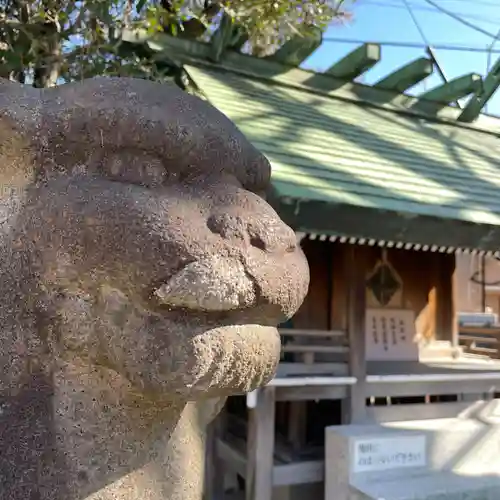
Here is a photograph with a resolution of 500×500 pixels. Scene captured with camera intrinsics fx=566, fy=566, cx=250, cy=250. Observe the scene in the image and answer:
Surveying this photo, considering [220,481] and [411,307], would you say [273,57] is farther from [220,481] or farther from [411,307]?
[220,481]

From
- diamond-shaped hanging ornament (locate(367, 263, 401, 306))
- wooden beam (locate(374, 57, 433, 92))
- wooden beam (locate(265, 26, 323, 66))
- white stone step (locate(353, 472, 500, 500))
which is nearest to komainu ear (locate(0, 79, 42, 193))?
white stone step (locate(353, 472, 500, 500))

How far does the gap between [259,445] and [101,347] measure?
12.0 feet

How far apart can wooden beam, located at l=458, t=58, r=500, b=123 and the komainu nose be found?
7331 millimetres

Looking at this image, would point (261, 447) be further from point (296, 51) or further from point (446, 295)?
point (296, 51)

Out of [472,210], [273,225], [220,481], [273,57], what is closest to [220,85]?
[273,57]

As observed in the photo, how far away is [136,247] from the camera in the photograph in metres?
0.97

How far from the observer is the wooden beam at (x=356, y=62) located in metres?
6.49

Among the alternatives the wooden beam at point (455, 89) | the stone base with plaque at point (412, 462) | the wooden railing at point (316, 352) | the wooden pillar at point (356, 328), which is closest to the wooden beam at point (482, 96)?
the wooden beam at point (455, 89)

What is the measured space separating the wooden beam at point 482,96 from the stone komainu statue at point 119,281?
7.38 m

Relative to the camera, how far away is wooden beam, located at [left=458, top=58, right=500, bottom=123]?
24.6ft

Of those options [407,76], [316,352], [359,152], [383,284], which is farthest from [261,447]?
[407,76]

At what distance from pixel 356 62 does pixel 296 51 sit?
2.50ft

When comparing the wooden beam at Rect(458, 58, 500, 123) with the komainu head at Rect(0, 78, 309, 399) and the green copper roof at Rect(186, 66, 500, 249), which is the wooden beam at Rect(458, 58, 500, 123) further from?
the komainu head at Rect(0, 78, 309, 399)

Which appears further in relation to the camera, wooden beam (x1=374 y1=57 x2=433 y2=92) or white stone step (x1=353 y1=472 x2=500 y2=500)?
wooden beam (x1=374 y1=57 x2=433 y2=92)
